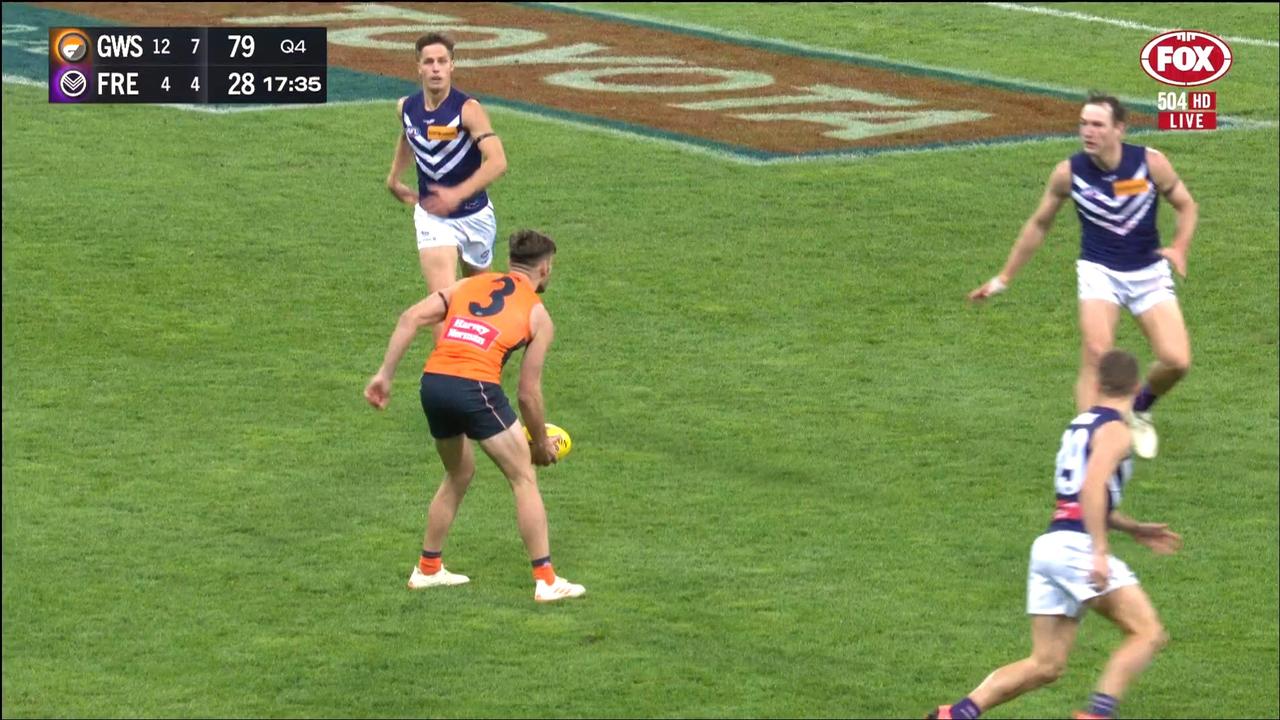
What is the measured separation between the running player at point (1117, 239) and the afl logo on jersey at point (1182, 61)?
214 cm

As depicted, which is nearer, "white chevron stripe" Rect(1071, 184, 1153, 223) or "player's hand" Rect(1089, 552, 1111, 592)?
"player's hand" Rect(1089, 552, 1111, 592)

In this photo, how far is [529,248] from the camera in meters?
13.8

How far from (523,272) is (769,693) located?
246 inches

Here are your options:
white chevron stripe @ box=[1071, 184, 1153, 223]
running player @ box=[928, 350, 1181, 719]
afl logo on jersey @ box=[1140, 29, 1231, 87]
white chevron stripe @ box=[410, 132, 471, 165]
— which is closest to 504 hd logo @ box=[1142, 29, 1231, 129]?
afl logo on jersey @ box=[1140, 29, 1231, 87]

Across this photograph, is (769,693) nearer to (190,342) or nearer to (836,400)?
(836,400)

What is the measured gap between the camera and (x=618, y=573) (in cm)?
2061

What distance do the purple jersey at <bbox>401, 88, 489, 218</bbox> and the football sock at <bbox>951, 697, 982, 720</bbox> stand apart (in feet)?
16.7

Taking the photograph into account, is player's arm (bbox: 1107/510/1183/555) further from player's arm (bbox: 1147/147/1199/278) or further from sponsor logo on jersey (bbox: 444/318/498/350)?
sponsor logo on jersey (bbox: 444/318/498/350)

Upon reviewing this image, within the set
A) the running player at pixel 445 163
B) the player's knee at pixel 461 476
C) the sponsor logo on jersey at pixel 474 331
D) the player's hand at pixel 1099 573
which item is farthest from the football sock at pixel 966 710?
the running player at pixel 445 163

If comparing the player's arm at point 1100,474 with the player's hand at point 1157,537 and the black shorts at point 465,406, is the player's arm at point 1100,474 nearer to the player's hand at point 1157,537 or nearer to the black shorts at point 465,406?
the player's hand at point 1157,537

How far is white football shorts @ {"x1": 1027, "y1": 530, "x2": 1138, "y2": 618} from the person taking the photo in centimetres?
1248

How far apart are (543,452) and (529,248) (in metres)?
1.60

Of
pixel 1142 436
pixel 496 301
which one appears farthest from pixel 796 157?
pixel 496 301

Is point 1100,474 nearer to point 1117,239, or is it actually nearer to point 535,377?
point 1117,239
